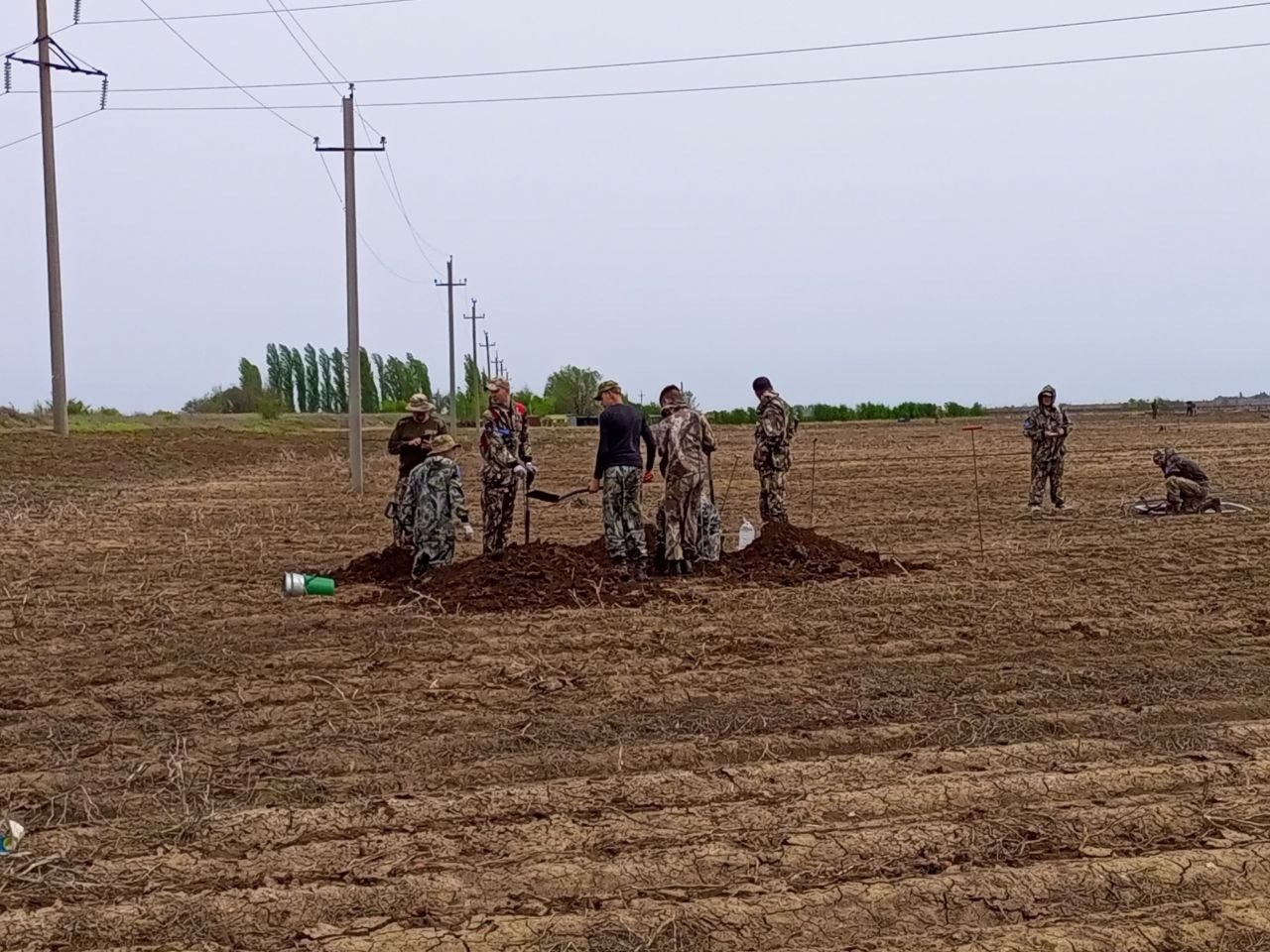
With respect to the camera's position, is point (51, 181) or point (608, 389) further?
point (51, 181)

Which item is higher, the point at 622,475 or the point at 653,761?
the point at 622,475

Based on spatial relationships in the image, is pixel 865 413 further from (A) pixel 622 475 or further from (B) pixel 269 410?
(A) pixel 622 475

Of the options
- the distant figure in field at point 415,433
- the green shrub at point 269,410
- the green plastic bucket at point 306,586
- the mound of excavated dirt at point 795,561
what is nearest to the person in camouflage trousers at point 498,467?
the distant figure in field at point 415,433

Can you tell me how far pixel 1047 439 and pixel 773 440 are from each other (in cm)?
462

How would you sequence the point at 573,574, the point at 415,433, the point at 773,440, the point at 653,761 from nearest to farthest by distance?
1. the point at 653,761
2. the point at 573,574
3. the point at 415,433
4. the point at 773,440

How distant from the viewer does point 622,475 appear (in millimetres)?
10195

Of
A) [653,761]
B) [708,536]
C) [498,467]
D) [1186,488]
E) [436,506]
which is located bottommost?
[653,761]

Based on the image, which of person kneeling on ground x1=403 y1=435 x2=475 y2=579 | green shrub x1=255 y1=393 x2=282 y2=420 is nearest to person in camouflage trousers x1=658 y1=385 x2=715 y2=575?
person kneeling on ground x1=403 y1=435 x2=475 y2=579

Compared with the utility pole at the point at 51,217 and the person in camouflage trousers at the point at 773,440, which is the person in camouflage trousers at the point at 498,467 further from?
the utility pole at the point at 51,217

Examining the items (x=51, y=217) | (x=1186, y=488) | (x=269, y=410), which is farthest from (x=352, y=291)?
(x=269, y=410)

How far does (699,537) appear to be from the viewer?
10.8 meters

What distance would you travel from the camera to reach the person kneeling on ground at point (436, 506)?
33.2 ft

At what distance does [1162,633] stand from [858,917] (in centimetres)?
501

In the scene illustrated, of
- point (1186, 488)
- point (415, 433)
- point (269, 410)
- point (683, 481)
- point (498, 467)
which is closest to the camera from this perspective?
point (683, 481)
